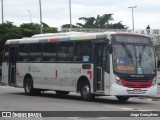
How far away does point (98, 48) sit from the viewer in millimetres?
22703

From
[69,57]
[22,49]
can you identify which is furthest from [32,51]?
[69,57]

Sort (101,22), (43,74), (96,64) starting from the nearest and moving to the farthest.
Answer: (96,64) → (43,74) → (101,22)

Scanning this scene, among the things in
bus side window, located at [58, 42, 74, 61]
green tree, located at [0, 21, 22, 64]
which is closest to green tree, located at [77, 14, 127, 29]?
green tree, located at [0, 21, 22, 64]

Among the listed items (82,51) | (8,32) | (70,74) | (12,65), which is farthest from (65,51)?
(8,32)

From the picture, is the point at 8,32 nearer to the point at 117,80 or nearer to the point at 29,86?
the point at 29,86

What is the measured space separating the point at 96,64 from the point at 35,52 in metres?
5.74

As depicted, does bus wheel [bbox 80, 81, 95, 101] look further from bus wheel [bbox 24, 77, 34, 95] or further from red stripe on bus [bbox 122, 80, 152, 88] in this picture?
bus wheel [bbox 24, 77, 34, 95]

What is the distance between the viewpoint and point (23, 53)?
2864 cm

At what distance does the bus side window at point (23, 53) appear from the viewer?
28422mm

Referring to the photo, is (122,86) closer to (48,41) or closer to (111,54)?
(111,54)

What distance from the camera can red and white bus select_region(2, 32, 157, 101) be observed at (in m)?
21.9

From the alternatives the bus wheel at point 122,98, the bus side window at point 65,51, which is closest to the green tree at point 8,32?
the bus side window at point 65,51

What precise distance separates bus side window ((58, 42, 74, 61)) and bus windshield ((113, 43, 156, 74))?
3068 millimetres

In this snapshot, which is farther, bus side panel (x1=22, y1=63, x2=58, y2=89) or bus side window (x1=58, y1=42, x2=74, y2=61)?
bus side panel (x1=22, y1=63, x2=58, y2=89)
